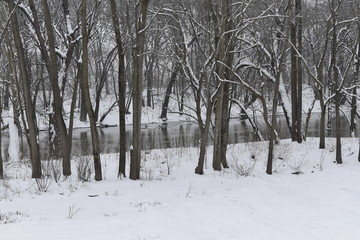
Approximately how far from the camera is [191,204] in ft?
24.1

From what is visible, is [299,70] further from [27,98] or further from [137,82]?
[27,98]

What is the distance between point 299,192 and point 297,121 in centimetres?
753

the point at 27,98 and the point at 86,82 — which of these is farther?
the point at 27,98

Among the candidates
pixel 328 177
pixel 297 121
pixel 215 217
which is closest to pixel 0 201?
pixel 215 217

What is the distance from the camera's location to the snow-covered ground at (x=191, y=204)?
5.47 meters

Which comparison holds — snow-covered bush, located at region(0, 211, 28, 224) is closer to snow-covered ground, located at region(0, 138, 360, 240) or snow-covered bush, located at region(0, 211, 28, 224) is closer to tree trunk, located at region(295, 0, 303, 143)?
snow-covered ground, located at region(0, 138, 360, 240)

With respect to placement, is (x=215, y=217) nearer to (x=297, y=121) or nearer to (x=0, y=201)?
(x=0, y=201)

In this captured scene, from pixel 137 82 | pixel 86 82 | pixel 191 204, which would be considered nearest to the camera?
pixel 191 204

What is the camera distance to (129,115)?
39.1 m

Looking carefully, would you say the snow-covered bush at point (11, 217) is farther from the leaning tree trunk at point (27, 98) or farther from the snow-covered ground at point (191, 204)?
the leaning tree trunk at point (27, 98)

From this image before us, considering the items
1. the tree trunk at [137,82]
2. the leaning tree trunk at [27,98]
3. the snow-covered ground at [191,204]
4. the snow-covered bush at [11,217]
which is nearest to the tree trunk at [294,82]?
the snow-covered ground at [191,204]

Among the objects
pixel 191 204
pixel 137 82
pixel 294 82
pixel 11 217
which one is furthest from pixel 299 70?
pixel 11 217

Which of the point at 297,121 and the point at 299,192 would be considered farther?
the point at 297,121

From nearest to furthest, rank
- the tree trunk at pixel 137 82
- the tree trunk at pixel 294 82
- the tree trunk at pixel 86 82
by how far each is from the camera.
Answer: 1. the tree trunk at pixel 86 82
2. the tree trunk at pixel 137 82
3. the tree trunk at pixel 294 82
